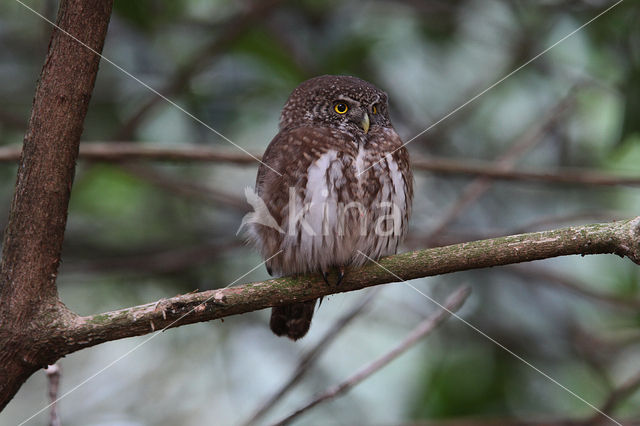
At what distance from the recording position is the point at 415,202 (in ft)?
17.6

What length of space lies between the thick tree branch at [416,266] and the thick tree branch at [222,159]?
1607 millimetres

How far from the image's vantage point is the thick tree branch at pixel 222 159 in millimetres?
3701

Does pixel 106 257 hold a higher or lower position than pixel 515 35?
lower

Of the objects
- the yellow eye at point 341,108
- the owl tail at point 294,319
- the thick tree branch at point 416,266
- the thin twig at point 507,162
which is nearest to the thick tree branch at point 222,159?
the thin twig at point 507,162

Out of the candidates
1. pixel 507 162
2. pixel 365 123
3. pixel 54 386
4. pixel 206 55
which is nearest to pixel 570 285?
pixel 507 162

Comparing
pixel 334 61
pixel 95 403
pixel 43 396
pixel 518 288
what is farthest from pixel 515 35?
pixel 43 396

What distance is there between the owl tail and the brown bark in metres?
1.30

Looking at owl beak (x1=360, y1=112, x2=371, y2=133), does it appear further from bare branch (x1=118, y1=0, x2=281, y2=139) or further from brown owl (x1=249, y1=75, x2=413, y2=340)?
bare branch (x1=118, y1=0, x2=281, y2=139)

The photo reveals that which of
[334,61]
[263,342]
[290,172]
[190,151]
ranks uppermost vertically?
[334,61]

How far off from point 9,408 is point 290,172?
11.5 ft

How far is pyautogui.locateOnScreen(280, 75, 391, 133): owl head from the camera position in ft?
11.0

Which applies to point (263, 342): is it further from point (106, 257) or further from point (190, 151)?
point (190, 151)

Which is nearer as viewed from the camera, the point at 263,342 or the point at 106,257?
the point at 106,257

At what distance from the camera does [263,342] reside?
18.2ft
